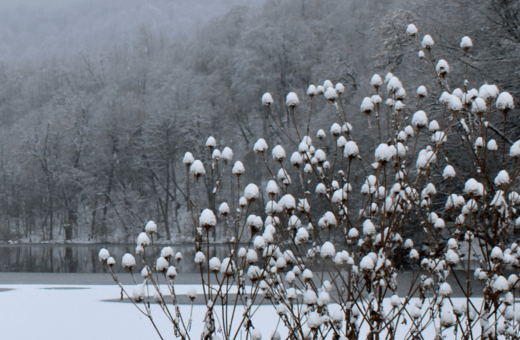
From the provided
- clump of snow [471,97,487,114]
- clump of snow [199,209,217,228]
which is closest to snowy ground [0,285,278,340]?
clump of snow [199,209,217,228]

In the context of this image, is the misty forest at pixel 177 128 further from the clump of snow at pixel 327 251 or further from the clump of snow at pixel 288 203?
the clump of snow at pixel 327 251

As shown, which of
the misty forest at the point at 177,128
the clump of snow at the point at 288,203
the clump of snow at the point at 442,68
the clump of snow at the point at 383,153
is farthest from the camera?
the misty forest at the point at 177,128

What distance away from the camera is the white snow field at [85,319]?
5.86 meters

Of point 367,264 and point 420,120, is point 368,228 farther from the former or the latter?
point 420,120

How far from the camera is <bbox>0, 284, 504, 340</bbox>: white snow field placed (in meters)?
5.86

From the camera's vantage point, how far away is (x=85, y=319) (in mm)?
6805

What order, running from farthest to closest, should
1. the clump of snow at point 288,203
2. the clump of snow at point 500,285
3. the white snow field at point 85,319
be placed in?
the white snow field at point 85,319, the clump of snow at point 288,203, the clump of snow at point 500,285

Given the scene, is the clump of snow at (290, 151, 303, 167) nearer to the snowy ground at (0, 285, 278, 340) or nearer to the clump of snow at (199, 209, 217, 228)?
the clump of snow at (199, 209, 217, 228)

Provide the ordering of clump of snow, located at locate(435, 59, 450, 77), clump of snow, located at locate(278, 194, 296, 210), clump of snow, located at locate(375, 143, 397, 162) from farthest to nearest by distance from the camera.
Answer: clump of snow, located at locate(435, 59, 450, 77) → clump of snow, located at locate(278, 194, 296, 210) → clump of snow, located at locate(375, 143, 397, 162)

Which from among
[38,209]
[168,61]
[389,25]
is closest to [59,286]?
[389,25]

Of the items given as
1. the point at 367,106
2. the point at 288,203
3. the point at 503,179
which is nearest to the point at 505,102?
the point at 503,179

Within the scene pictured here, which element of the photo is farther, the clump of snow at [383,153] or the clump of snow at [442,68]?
the clump of snow at [442,68]

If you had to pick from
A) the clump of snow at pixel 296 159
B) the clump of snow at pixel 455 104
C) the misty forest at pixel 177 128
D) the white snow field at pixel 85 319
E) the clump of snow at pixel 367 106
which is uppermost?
the misty forest at pixel 177 128

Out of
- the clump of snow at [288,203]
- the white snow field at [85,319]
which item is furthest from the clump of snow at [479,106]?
the white snow field at [85,319]
